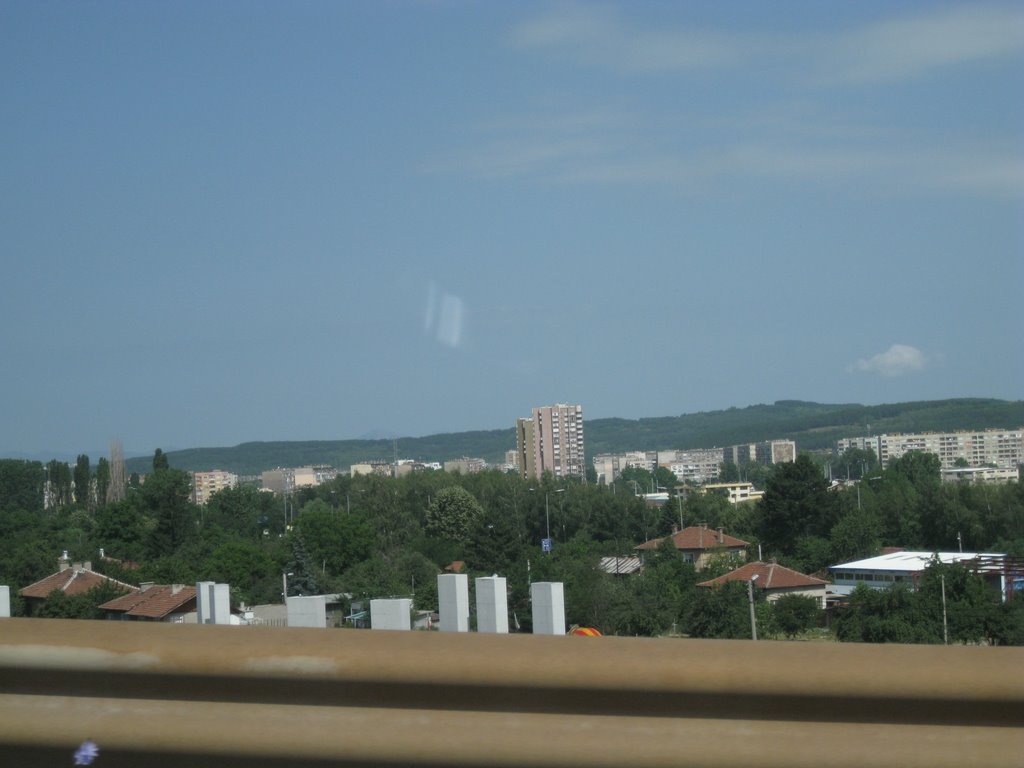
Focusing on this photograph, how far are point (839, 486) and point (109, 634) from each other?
1003 inches

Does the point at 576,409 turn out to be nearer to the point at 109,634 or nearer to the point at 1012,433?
the point at 1012,433

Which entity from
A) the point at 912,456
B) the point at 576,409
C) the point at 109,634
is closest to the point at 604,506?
the point at 912,456

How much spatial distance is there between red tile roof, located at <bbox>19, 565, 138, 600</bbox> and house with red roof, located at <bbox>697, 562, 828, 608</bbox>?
16.5 feet

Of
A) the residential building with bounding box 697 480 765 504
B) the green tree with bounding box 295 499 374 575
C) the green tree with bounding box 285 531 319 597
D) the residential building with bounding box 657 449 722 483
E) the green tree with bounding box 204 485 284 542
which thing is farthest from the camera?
the residential building with bounding box 657 449 722 483

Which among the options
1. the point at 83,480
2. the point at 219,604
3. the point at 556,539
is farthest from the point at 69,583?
the point at 556,539

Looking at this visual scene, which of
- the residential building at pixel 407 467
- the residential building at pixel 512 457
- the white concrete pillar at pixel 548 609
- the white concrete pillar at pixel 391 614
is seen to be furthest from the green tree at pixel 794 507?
the residential building at pixel 512 457

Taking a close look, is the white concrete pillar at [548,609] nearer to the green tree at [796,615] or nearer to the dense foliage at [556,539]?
the dense foliage at [556,539]

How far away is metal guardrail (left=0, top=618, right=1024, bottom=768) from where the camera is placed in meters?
1.11

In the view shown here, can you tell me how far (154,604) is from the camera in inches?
243

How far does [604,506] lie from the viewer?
27.2 meters

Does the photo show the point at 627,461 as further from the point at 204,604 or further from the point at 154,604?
the point at 204,604

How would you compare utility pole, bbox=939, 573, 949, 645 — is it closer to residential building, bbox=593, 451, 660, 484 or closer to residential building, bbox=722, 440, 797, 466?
residential building, bbox=722, 440, 797, 466

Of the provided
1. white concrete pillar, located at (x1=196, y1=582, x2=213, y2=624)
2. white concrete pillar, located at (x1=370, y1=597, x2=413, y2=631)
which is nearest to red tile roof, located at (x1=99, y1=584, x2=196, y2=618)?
white concrete pillar, located at (x1=196, y1=582, x2=213, y2=624)

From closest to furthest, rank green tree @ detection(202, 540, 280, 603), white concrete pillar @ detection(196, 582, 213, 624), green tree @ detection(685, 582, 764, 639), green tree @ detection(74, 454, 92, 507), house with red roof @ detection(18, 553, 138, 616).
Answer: white concrete pillar @ detection(196, 582, 213, 624) → house with red roof @ detection(18, 553, 138, 616) → green tree @ detection(685, 582, 764, 639) → green tree @ detection(202, 540, 280, 603) → green tree @ detection(74, 454, 92, 507)
